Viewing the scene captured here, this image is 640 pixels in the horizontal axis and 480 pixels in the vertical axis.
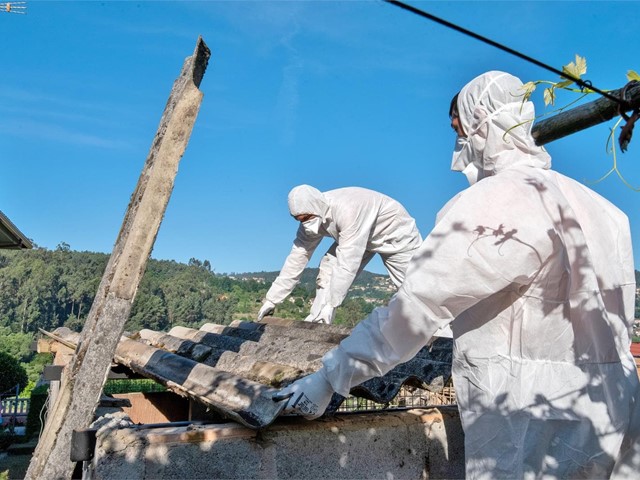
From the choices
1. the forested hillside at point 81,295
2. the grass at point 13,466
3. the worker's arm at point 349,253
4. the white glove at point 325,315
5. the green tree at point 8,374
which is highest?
the forested hillside at point 81,295

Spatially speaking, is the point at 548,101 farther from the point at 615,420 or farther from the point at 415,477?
the point at 415,477

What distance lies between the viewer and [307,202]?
5.84 meters

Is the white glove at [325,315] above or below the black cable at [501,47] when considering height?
above

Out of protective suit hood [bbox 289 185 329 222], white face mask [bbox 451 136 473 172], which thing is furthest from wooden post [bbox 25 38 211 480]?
protective suit hood [bbox 289 185 329 222]

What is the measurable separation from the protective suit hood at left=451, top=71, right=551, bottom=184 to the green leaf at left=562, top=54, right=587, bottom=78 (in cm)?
86

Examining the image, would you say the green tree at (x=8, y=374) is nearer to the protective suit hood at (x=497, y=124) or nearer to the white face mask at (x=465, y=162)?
the white face mask at (x=465, y=162)

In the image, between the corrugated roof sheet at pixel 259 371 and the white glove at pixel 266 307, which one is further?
the white glove at pixel 266 307

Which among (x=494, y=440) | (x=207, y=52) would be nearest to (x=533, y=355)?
(x=494, y=440)

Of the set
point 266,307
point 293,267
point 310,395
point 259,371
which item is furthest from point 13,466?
point 310,395

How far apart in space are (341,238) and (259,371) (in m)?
2.82

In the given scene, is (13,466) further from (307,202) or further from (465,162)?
(465,162)

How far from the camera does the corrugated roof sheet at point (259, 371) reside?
2520 mm

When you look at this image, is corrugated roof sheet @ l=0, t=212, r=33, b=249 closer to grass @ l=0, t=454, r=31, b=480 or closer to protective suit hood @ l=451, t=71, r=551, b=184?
grass @ l=0, t=454, r=31, b=480

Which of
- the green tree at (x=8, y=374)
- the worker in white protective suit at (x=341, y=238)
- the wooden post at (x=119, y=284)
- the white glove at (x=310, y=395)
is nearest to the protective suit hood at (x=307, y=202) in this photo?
the worker in white protective suit at (x=341, y=238)
